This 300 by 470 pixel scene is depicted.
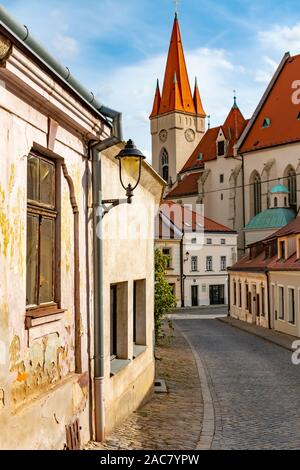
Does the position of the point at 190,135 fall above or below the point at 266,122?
above

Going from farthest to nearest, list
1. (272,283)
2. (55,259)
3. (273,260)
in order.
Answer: (273,260), (272,283), (55,259)

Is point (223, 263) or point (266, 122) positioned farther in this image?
point (266, 122)

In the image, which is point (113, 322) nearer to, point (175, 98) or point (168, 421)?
point (168, 421)

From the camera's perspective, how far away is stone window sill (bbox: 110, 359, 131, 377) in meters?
8.23

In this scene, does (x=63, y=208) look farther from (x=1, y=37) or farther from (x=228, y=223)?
(x=228, y=223)

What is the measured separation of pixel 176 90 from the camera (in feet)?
274

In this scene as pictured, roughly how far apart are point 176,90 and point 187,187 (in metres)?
20.1

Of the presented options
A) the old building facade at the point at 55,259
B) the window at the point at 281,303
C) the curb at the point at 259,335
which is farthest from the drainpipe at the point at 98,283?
the window at the point at 281,303

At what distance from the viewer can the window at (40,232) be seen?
5766 mm

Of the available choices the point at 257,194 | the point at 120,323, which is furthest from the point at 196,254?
the point at 120,323

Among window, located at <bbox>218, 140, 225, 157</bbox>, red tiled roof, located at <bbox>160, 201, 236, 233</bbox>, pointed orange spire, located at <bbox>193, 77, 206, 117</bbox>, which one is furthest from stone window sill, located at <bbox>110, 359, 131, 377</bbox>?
pointed orange spire, located at <bbox>193, 77, 206, 117</bbox>

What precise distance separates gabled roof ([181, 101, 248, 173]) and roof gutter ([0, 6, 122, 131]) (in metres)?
56.0

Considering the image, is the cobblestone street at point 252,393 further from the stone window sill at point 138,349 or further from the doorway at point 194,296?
the doorway at point 194,296

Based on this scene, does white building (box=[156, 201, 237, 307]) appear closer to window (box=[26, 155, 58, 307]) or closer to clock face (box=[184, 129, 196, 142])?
clock face (box=[184, 129, 196, 142])
